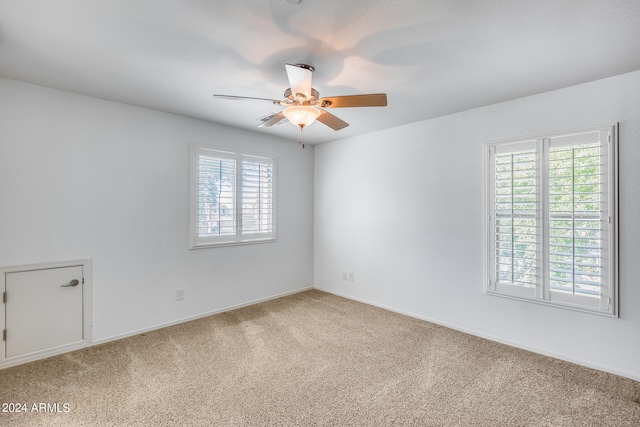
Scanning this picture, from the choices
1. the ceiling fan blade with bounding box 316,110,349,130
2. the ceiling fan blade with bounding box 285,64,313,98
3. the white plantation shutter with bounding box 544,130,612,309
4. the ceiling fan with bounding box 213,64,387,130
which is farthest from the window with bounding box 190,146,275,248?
the white plantation shutter with bounding box 544,130,612,309

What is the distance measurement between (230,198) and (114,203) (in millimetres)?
1310

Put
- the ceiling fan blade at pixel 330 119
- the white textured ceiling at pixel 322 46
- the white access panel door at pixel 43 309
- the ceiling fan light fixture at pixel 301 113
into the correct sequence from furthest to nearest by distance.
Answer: the white access panel door at pixel 43 309 < the ceiling fan blade at pixel 330 119 < the ceiling fan light fixture at pixel 301 113 < the white textured ceiling at pixel 322 46

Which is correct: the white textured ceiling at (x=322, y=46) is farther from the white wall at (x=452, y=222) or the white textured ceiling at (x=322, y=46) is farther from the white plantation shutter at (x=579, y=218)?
the white plantation shutter at (x=579, y=218)

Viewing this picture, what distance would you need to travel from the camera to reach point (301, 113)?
7.27ft

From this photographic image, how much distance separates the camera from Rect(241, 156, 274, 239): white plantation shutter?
415cm

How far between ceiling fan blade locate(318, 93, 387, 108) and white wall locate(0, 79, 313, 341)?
7.17 ft

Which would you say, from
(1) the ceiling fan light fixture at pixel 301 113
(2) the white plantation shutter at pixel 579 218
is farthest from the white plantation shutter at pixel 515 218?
(1) the ceiling fan light fixture at pixel 301 113

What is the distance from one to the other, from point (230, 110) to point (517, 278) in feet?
11.5

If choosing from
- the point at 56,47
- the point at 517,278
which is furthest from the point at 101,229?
the point at 517,278

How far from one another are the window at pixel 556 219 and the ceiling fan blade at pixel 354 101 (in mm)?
1711

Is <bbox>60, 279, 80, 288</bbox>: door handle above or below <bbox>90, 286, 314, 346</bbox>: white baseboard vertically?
above

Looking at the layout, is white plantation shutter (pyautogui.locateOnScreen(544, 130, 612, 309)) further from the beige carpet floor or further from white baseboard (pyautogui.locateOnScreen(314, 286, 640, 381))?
the beige carpet floor

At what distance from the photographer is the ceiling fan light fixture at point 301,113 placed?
2201mm

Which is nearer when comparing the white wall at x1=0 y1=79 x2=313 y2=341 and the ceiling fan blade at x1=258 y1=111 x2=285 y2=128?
the ceiling fan blade at x1=258 y1=111 x2=285 y2=128
